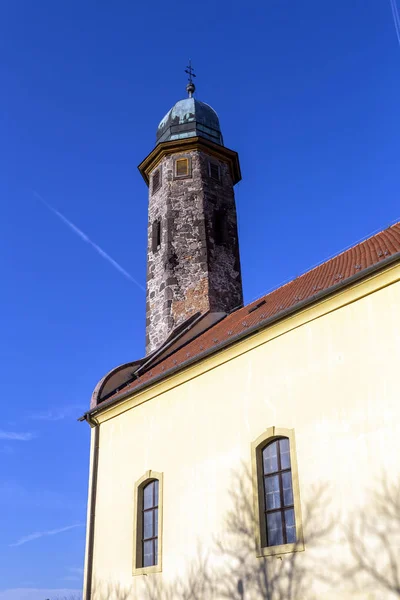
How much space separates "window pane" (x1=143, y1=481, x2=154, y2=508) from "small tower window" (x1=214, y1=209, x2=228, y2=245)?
9404 mm

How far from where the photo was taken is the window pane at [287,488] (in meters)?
9.56

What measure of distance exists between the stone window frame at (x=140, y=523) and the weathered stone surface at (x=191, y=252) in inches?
239

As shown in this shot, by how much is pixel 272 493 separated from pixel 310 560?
137cm

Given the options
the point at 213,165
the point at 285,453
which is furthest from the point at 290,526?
the point at 213,165

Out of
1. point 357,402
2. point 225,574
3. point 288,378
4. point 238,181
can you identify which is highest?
point 238,181

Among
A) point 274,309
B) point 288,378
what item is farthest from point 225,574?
point 274,309

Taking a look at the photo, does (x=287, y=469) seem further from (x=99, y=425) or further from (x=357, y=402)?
(x=99, y=425)

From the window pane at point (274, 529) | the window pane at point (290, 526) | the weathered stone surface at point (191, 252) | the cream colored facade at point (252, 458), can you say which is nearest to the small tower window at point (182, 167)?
the weathered stone surface at point (191, 252)

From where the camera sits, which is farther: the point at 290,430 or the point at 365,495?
the point at 290,430

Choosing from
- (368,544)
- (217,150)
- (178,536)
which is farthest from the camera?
(217,150)

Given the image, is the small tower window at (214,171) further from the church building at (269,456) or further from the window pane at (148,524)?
the window pane at (148,524)

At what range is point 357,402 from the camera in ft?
29.1

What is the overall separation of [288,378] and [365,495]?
2437 millimetres

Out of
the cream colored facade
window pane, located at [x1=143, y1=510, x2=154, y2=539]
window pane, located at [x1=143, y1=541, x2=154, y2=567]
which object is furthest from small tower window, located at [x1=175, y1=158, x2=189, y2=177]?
window pane, located at [x1=143, y1=541, x2=154, y2=567]
